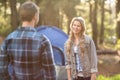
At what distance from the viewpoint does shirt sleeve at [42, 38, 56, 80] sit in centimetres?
398

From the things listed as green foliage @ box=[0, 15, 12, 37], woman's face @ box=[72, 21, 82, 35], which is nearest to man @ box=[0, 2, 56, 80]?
woman's face @ box=[72, 21, 82, 35]

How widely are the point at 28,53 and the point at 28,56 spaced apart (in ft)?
0.10

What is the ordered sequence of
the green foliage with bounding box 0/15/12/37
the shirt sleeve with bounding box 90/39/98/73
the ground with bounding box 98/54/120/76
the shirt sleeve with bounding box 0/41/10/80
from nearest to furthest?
the shirt sleeve with bounding box 0/41/10/80 < the shirt sleeve with bounding box 90/39/98/73 < the ground with bounding box 98/54/120/76 < the green foliage with bounding box 0/15/12/37

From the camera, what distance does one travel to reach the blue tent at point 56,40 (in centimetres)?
784

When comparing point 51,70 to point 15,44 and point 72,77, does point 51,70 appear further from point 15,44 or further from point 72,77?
point 72,77

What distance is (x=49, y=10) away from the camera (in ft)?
73.1

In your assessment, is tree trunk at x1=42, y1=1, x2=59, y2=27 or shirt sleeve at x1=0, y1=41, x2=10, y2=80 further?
tree trunk at x1=42, y1=1, x2=59, y2=27

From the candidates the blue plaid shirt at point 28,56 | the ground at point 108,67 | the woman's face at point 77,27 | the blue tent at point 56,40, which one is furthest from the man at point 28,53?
the ground at point 108,67

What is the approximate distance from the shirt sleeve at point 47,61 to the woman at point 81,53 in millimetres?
1885

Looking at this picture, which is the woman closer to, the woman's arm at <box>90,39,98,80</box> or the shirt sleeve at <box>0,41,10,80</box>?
the woman's arm at <box>90,39,98,80</box>

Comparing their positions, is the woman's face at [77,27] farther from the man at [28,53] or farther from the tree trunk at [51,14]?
the tree trunk at [51,14]

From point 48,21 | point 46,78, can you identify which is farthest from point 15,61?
point 48,21

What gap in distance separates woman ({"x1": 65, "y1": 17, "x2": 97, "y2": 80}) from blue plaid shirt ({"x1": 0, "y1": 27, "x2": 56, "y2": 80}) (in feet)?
6.15

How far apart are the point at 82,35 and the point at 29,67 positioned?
6.60ft
